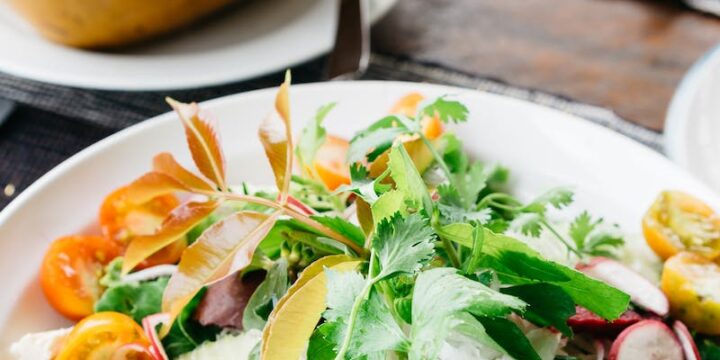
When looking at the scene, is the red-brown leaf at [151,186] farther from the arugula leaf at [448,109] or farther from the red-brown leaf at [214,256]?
the arugula leaf at [448,109]

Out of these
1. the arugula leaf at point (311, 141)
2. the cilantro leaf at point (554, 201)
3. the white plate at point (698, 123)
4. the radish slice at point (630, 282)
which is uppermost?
the arugula leaf at point (311, 141)

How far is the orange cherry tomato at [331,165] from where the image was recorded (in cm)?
120

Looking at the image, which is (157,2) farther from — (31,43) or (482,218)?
(482,218)

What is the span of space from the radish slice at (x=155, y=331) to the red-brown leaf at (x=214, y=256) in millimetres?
97

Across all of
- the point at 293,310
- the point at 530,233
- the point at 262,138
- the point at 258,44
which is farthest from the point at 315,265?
the point at 258,44

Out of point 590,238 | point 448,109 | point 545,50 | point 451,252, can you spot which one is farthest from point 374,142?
point 545,50

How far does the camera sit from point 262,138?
96cm

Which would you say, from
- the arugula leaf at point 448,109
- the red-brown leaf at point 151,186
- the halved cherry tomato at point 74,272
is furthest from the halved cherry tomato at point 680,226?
the halved cherry tomato at point 74,272

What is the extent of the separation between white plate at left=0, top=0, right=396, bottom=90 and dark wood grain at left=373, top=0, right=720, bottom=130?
0.16m

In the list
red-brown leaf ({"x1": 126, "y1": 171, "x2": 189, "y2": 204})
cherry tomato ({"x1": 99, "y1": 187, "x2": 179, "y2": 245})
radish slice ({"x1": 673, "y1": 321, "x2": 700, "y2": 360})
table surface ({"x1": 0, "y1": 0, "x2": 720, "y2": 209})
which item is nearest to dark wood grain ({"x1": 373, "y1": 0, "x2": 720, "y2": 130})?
table surface ({"x1": 0, "y1": 0, "x2": 720, "y2": 209})

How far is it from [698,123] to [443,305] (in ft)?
2.86

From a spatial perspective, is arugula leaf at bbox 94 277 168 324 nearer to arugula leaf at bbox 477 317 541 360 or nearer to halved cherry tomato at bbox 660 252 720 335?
arugula leaf at bbox 477 317 541 360

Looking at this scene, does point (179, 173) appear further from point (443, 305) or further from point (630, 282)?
point (630, 282)

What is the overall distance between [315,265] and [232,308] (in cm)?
24
